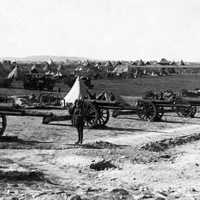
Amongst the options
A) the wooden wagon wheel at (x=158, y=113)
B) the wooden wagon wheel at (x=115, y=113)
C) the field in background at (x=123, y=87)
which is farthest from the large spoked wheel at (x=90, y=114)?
the field in background at (x=123, y=87)

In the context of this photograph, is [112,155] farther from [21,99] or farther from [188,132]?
[21,99]

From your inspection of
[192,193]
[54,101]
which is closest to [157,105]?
[54,101]

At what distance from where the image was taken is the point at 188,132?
22.8 metres

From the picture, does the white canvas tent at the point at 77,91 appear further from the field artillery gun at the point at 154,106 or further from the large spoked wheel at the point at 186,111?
the large spoked wheel at the point at 186,111

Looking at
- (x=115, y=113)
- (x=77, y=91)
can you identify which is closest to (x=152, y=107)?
(x=115, y=113)

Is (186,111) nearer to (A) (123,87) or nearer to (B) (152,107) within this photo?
(B) (152,107)

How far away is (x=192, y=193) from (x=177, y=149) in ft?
20.9

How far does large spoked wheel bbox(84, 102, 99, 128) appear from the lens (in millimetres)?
23047

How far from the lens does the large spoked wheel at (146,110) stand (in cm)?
2752

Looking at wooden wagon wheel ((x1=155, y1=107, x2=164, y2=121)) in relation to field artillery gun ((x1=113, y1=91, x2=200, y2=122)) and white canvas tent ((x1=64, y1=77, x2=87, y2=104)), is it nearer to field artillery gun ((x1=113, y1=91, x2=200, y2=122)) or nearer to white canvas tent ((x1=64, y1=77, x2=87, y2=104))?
field artillery gun ((x1=113, y1=91, x2=200, y2=122))

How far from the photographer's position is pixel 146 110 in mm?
27719

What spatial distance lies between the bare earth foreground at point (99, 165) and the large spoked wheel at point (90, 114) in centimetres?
104

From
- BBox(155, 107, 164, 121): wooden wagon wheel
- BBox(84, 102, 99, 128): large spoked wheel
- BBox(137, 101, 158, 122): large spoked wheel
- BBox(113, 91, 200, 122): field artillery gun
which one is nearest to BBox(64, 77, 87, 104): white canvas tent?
BBox(113, 91, 200, 122): field artillery gun

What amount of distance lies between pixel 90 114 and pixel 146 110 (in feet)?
17.5
